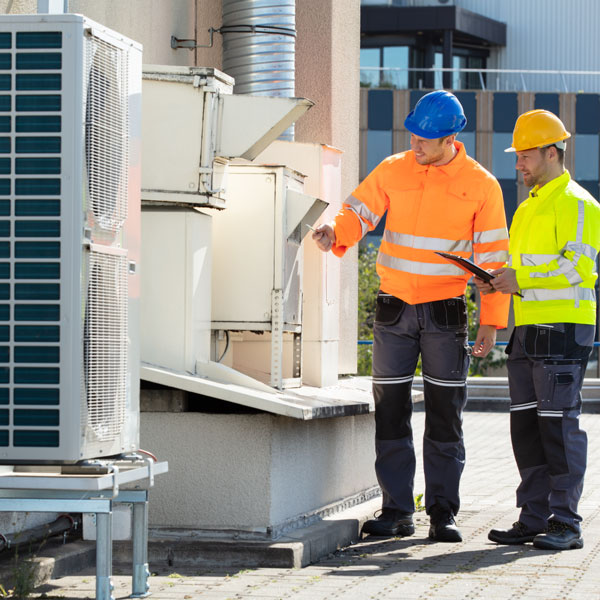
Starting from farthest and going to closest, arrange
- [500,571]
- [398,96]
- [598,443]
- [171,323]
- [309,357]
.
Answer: [398,96]
[598,443]
[309,357]
[171,323]
[500,571]

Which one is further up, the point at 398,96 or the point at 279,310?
the point at 398,96

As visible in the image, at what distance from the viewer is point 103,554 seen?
4535mm

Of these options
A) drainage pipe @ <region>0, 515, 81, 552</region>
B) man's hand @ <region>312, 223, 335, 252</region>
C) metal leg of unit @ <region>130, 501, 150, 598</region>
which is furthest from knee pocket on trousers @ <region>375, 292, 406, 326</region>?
metal leg of unit @ <region>130, 501, 150, 598</region>

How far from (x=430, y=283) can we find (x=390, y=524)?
1256 millimetres

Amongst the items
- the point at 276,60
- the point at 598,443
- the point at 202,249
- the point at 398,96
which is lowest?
the point at 598,443

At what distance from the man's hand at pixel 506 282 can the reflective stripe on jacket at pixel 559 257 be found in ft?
0.09

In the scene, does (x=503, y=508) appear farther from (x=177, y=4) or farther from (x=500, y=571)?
(x=177, y=4)

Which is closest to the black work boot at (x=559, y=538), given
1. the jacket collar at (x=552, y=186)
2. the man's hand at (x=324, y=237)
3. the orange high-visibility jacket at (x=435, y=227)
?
the orange high-visibility jacket at (x=435, y=227)

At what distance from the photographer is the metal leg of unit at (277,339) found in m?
6.61

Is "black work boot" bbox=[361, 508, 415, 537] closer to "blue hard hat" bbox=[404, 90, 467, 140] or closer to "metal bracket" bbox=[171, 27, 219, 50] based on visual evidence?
"blue hard hat" bbox=[404, 90, 467, 140]

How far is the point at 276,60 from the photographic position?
7789 millimetres

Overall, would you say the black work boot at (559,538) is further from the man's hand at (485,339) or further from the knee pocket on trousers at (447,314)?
the knee pocket on trousers at (447,314)

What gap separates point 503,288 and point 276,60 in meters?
2.17

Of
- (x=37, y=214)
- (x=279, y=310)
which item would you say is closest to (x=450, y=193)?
(x=279, y=310)
